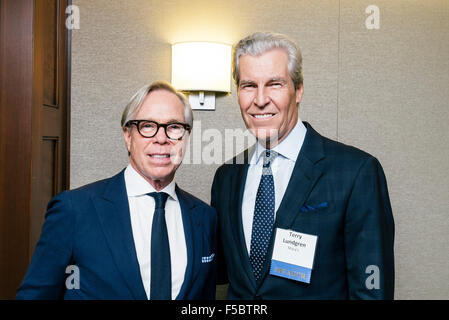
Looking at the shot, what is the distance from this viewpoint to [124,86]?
2.68 m

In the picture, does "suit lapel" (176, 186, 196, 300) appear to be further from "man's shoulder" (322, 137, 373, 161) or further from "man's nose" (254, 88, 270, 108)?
"man's shoulder" (322, 137, 373, 161)

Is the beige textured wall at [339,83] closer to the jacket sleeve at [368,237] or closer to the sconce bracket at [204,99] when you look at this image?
the sconce bracket at [204,99]

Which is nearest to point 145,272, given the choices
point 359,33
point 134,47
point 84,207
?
point 84,207

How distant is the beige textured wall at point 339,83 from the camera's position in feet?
8.77

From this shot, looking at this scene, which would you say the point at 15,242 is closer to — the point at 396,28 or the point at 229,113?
the point at 229,113

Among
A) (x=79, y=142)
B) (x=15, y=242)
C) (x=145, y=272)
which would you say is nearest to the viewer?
(x=145, y=272)

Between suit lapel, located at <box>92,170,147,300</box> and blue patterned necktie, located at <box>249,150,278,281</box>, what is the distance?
1.46 ft

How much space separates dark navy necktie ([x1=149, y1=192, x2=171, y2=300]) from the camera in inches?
57.2

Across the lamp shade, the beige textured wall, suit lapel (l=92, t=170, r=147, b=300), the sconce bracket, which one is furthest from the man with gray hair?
the beige textured wall

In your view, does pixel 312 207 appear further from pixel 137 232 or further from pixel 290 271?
pixel 137 232

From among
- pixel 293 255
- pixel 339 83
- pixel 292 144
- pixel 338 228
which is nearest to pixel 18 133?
pixel 292 144

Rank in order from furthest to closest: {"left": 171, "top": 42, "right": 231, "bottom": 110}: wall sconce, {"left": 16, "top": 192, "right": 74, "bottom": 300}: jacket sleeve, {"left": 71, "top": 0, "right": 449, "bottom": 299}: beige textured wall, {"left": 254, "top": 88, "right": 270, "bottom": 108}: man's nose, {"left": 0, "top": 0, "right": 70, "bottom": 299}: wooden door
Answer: {"left": 71, "top": 0, "right": 449, "bottom": 299}: beige textured wall → {"left": 171, "top": 42, "right": 231, "bottom": 110}: wall sconce → {"left": 0, "top": 0, "right": 70, "bottom": 299}: wooden door → {"left": 254, "top": 88, "right": 270, "bottom": 108}: man's nose → {"left": 16, "top": 192, "right": 74, "bottom": 300}: jacket sleeve

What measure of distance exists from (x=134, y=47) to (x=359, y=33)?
57.3 inches

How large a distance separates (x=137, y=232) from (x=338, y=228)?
73cm
